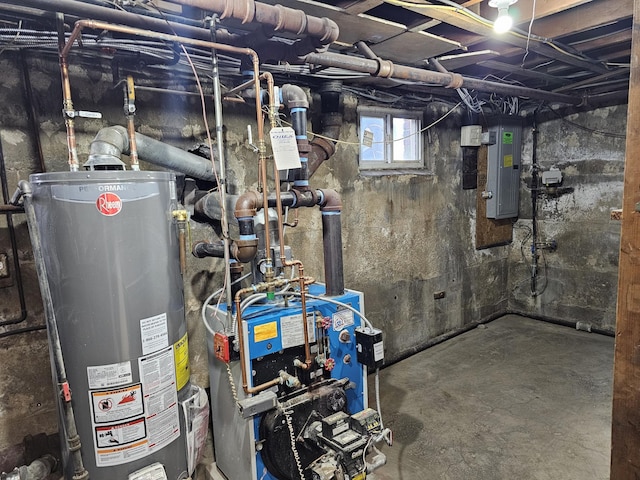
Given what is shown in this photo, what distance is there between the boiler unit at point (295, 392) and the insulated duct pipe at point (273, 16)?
1110 millimetres

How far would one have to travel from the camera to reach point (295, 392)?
1890 mm

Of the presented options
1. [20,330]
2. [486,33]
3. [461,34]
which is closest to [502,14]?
[486,33]

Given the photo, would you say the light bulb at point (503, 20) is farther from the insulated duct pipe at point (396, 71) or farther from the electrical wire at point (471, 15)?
the insulated duct pipe at point (396, 71)

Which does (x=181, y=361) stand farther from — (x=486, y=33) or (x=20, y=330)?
(x=486, y=33)

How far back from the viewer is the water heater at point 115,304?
1392 millimetres

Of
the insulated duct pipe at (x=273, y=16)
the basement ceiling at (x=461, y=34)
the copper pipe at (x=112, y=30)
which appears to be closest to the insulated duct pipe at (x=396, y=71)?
the basement ceiling at (x=461, y=34)

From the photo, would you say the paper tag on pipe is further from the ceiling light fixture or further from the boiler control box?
the ceiling light fixture

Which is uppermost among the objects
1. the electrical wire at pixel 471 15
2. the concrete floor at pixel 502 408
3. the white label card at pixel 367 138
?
the electrical wire at pixel 471 15

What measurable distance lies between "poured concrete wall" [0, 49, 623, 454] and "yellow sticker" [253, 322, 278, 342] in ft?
2.41

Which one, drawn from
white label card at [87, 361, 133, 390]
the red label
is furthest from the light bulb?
white label card at [87, 361, 133, 390]

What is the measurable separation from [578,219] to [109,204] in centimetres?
422

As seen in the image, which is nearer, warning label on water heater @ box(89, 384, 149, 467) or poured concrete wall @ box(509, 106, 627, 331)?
warning label on water heater @ box(89, 384, 149, 467)

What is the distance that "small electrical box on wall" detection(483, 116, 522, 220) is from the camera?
406cm

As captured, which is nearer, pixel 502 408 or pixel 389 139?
pixel 502 408
